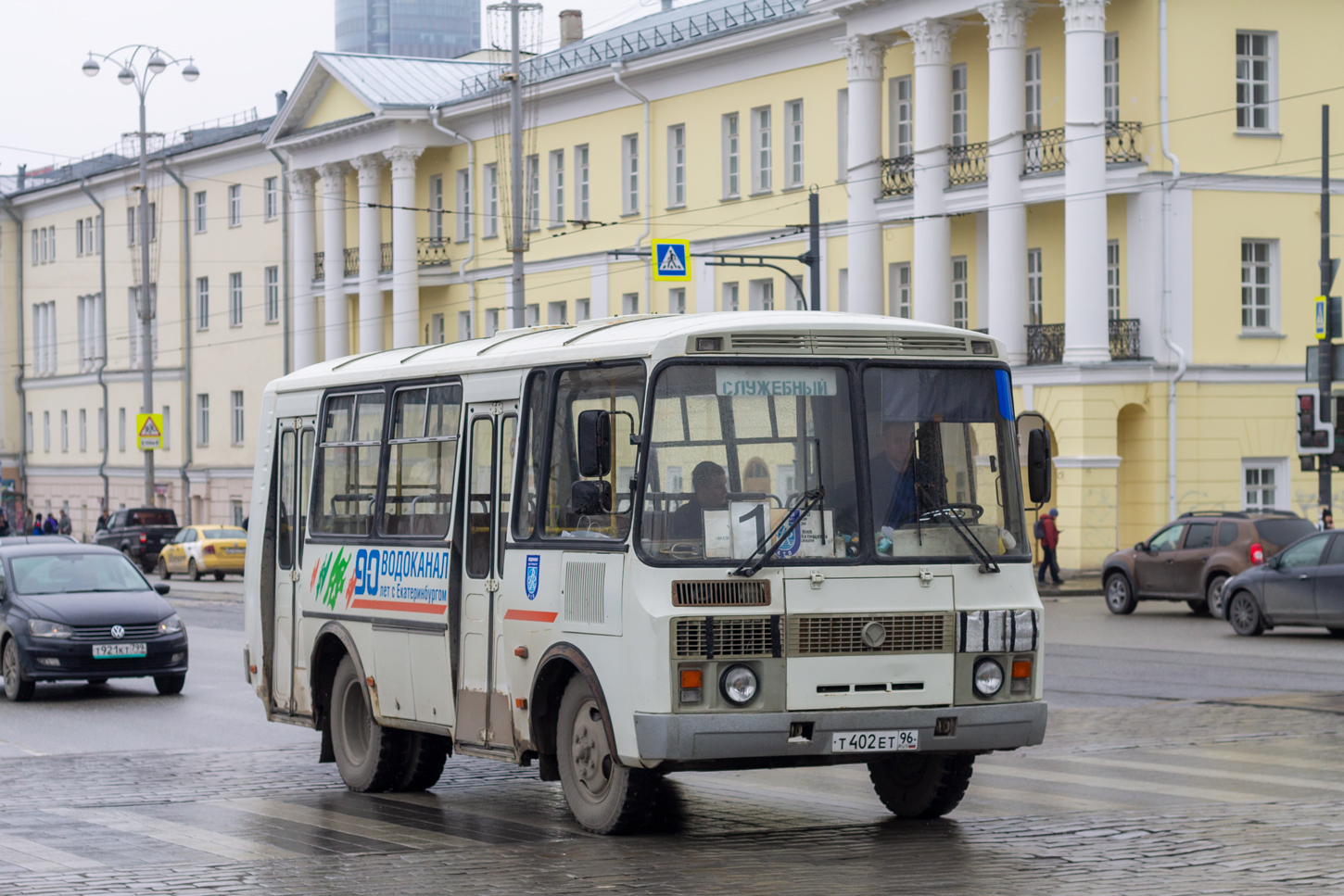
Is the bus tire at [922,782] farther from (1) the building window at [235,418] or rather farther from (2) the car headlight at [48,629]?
(1) the building window at [235,418]

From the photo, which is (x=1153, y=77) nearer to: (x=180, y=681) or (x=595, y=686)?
(x=180, y=681)

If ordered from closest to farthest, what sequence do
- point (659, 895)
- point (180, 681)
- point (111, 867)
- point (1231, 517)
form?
point (659, 895) → point (111, 867) → point (180, 681) → point (1231, 517)

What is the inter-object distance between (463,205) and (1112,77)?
25.1 metres

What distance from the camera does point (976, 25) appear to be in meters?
45.7

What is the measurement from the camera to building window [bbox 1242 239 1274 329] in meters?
43.4

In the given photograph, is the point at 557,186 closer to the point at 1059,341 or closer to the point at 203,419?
the point at 1059,341

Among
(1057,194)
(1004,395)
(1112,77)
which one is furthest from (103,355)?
(1004,395)

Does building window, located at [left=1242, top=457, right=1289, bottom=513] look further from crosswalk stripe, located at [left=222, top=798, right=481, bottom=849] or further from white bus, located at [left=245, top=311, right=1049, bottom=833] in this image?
crosswalk stripe, located at [left=222, top=798, right=481, bottom=849]

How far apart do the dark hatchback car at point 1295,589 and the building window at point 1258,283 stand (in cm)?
1546

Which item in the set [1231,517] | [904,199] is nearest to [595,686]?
[1231,517]

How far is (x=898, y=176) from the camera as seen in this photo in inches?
1853

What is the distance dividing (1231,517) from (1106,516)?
31.0 ft

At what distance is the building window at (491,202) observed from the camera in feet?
203

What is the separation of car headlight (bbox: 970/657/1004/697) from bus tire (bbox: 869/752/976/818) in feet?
1.69
